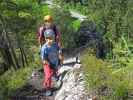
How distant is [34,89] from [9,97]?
0.84m

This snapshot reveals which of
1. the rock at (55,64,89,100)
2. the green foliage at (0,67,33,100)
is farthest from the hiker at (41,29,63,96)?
the green foliage at (0,67,33,100)

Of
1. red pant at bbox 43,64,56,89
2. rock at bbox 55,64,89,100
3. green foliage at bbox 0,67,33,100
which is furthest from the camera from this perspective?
green foliage at bbox 0,67,33,100

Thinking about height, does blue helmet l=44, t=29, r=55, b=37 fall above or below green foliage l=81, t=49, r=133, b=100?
above

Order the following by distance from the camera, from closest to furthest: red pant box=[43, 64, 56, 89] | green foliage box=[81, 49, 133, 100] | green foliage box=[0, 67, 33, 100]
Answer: green foliage box=[81, 49, 133, 100] → red pant box=[43, 64, 56, 89] → green foliage box=[0, 67, 33, 100]

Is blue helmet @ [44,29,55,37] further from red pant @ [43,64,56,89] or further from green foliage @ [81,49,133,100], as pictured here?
green foliage @ [81,49,133,100]

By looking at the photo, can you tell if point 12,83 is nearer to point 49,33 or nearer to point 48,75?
point 48,75

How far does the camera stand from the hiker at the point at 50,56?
1088 cm

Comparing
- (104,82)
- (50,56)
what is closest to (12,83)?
(50,56)

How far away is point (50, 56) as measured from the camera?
11.0 metres

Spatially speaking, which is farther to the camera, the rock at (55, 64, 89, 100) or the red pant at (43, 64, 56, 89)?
the red pant at (43, 64, 56, 89)

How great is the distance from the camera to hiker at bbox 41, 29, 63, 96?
1088 cm

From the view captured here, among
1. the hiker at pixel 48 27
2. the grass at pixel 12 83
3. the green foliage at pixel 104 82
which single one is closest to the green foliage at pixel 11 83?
the grass at pixel 12 83

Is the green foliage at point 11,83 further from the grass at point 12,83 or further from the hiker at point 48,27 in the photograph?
the hiker at point 48,27

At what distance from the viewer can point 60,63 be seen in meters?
11.5
